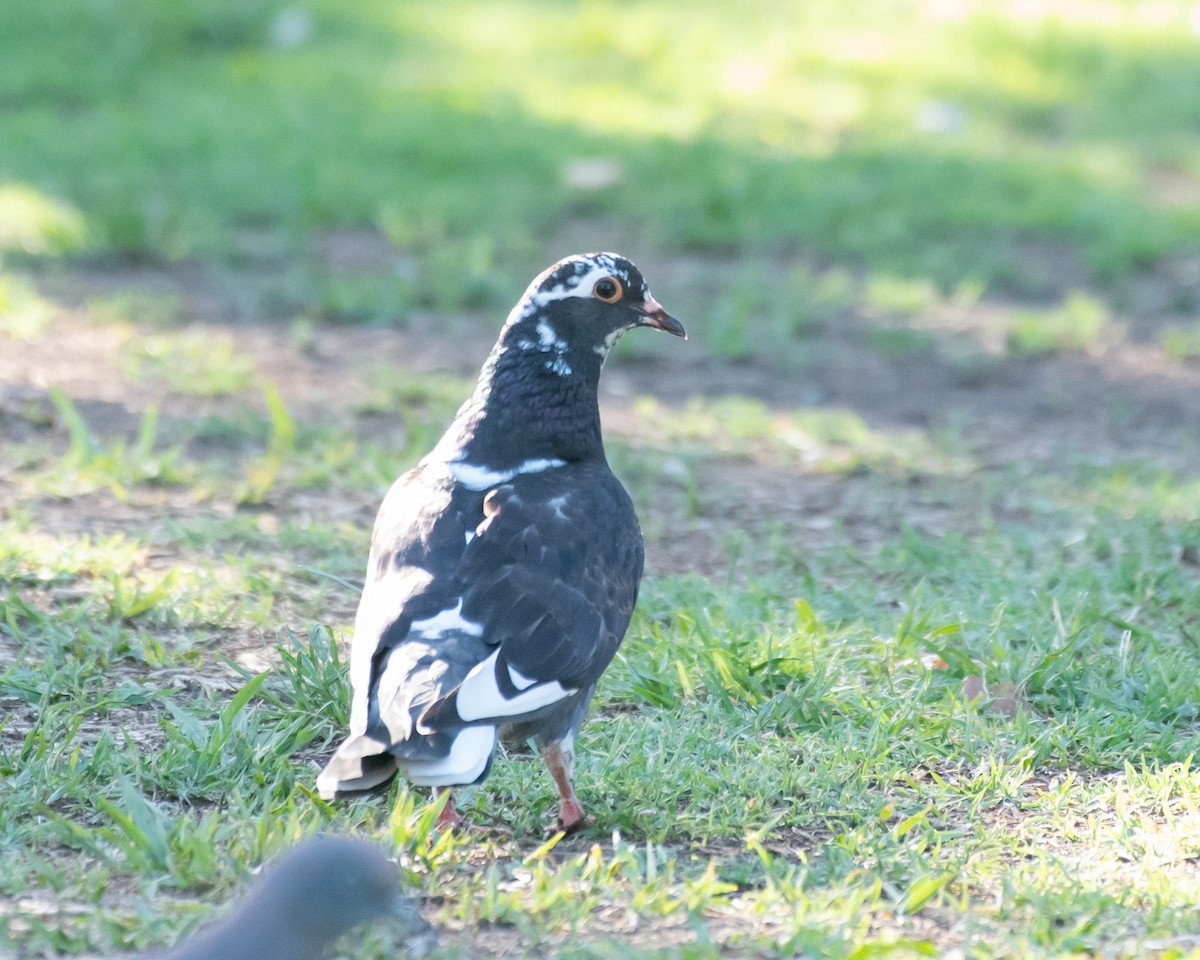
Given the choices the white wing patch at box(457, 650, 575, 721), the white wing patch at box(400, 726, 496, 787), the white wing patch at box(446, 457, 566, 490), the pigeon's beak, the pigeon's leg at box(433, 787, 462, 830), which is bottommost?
the pigeon's leg at box(433, 787, 462, 830)

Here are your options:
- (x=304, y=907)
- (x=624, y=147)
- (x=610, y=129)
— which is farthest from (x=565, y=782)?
(x=610, y=129)

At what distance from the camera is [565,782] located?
10.5 feet

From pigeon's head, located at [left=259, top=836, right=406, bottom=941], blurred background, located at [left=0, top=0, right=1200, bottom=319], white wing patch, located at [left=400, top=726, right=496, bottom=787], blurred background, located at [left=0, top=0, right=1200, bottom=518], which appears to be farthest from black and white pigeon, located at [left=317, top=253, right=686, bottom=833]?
blurred background, located at [left=0, top=0, right=1200, bottom=319]

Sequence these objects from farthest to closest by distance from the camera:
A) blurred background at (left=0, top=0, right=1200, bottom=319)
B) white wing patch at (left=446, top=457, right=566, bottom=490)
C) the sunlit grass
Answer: the sunlit grass, blurred background at (left=0, top=0, right=1200, bottom=319), white wing patch at (left=446, top=457, right=566, bottom=490)

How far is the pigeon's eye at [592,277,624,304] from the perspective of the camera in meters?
3.75

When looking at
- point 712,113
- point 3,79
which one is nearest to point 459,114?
point 712,113

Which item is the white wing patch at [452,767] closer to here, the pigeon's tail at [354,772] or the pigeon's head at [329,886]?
the pigeon's tail at [354,772]

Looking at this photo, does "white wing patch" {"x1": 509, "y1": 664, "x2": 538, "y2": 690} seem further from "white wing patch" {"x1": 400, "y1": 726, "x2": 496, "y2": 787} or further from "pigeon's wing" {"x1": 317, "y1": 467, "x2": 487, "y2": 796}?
"white wing patch" {"x1": 400, "y1": 726, "x2": 496, "y2": 787}

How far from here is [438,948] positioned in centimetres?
273

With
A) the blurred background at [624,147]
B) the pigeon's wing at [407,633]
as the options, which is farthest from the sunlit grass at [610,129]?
the pigeon's wing at [407,633]

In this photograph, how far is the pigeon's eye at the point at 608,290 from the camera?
3754 mm

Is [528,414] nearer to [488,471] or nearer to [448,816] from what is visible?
[488,471]

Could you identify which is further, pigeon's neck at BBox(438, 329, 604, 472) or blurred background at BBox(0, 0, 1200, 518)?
blurred background at BBox(0, 0, 1200, 518)

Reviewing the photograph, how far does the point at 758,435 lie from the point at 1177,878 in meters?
3.20
